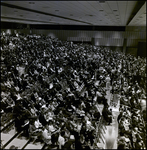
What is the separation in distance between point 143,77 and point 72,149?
10.6 metres

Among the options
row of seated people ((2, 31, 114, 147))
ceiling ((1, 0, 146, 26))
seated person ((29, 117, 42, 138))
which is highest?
ceiling ((1, 0, 146, 26))

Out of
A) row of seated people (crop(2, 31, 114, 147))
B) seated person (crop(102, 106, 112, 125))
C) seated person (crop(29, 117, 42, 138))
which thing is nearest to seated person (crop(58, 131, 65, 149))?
row of seated people (crop(2, 31, 114, 147))

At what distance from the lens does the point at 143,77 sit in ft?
45.1

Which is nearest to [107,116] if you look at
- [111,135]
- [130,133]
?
[111,135]

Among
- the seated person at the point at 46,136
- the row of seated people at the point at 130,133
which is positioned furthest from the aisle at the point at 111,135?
the seated person at the point at 46,136

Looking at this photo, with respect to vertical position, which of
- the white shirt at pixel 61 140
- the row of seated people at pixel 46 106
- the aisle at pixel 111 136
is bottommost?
the aisle at pixel 111 136

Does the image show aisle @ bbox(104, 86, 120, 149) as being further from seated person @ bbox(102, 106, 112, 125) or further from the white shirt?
the white shirt

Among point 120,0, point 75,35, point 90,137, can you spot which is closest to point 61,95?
point 90,137

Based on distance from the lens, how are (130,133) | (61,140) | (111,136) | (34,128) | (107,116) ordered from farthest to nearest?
(107,116)
(111,136)
(130,133)
(34,128)
(61,140)

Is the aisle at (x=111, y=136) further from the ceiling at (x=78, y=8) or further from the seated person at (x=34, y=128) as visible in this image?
the ceiling at (x=78, y=8)

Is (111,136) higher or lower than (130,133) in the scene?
lower

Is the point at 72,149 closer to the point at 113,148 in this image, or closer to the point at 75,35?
the point at 113,148

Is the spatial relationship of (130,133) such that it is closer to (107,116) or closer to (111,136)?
(111,136)

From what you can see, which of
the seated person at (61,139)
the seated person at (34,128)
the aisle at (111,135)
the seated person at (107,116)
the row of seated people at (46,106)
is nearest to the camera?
the seated person at (61,139)
